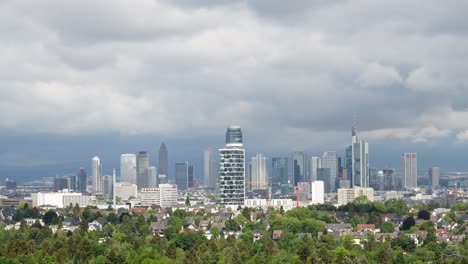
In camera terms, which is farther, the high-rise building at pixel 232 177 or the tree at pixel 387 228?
the high-rise building at pixel 232 177

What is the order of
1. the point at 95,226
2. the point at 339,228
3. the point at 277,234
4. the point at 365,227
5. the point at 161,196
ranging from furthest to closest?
the point at 161,196 → the point at 95,226 → the point at 365,227 → the point at 339,228 → the point at 277,234

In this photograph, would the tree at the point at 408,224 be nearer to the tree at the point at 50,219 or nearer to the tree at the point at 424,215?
the tree at the point at 424,215

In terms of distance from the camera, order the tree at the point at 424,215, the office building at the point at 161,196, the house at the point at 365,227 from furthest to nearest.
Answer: the office building at the point at 161,196 → the tree at the point at 424,215 → the house at the point at 365,227

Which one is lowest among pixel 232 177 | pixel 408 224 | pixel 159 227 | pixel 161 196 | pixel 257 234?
pixel 257 234

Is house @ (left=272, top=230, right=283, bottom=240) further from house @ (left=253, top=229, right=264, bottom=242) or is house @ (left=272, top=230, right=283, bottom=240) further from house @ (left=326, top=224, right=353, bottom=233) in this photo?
house @ (left=326, top=224, right=353, bottom=233)

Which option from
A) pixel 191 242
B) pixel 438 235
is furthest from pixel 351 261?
pixel 438 235

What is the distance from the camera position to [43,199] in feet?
559

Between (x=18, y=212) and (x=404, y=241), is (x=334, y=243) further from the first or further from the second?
(x=18, y=212)

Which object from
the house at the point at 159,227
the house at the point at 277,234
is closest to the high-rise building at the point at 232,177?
the house at the point at 159,227

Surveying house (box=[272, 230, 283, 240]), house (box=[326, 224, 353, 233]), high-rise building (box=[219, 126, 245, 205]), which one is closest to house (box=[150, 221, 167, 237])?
house (box=[272, 230, 283, 240])

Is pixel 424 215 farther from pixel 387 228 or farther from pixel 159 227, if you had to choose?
pixel 159 227

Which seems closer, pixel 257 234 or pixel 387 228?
pixel 257 234

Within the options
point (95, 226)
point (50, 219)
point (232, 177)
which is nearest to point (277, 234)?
point (95, 226)

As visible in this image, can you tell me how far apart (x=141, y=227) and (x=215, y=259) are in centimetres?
3485
